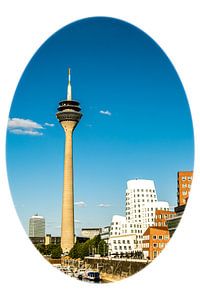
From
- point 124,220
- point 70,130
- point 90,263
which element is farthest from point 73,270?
point 70,130

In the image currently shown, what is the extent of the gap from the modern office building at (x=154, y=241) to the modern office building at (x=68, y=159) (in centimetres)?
68

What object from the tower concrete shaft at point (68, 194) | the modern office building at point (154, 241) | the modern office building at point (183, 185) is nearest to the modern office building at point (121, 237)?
the modern office building at point (154, 241)

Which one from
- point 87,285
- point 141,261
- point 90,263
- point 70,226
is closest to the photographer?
point 87,285

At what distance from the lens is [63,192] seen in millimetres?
4613

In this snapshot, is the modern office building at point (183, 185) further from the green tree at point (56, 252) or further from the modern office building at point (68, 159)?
the green tree at point (56, 252)

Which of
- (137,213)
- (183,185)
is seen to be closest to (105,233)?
(137,213)

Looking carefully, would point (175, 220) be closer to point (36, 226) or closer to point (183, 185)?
point (183, 185)

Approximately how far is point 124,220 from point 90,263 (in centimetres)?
48

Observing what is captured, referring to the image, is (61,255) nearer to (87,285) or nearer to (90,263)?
(90,263)

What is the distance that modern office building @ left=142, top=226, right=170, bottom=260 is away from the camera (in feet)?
13.4

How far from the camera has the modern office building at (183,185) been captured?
400cm

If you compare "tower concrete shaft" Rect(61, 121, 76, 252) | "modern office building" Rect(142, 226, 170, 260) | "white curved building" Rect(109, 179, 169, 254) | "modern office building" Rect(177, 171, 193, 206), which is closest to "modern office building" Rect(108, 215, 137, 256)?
"white curved building" Rect(109, 179, 169, 254)

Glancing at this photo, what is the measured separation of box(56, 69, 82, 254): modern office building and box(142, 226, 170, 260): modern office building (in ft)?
2.24

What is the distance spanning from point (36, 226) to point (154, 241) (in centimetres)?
96
